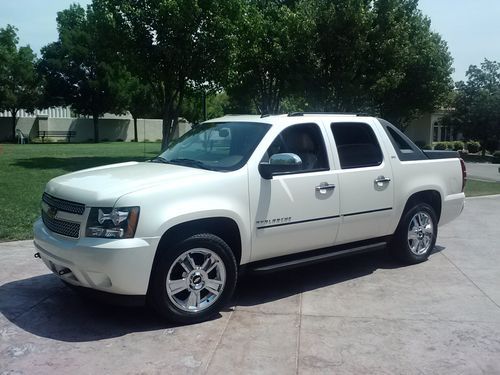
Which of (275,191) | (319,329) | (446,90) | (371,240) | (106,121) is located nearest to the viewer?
(319,329)

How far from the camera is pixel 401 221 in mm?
6645

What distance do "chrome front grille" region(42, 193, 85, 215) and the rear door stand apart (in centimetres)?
266

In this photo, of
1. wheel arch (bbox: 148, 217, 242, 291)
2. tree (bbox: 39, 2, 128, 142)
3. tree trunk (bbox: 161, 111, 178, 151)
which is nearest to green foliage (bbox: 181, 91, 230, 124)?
tree (bbox: 39, 2, 128, 142)

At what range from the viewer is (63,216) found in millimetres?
4797

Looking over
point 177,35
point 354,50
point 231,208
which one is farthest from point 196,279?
point 354,50

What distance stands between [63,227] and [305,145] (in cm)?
258

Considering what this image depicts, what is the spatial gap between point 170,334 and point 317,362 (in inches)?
50.2

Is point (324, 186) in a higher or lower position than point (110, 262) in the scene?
higher

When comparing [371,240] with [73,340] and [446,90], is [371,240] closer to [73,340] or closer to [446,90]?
[73,340]

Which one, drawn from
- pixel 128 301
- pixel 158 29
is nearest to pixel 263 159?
pixel 128 301

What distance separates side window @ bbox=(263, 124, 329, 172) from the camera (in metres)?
5.65

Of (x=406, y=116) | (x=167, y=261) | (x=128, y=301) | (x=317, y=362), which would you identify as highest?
(x=406, y=116)

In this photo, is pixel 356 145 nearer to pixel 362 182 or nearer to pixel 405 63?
pixel 362 182

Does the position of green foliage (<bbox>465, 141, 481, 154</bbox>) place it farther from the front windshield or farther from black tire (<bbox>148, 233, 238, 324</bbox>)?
black tire (<bbox>148, 233, 238, 324</bbox>)
